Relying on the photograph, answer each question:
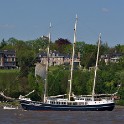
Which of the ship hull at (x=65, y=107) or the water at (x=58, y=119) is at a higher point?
the ship hull at (x=65, y=107)

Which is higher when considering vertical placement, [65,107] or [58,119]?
[65,107]

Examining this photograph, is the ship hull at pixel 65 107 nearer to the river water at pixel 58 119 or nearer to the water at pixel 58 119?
the river water at pixel 58 119

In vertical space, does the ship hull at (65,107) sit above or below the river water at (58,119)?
above

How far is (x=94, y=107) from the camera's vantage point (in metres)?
125

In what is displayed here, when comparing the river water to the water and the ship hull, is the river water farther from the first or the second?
the ship hull

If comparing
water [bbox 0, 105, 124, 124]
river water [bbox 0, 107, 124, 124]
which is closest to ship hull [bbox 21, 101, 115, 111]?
river water [bbox 0, 107, 124, 124]

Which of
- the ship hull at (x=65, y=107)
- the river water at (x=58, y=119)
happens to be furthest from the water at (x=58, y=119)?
the ship hull at (x=65, y=107)

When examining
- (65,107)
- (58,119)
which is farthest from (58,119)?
(65,107)

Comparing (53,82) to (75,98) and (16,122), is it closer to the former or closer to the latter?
(75,98)

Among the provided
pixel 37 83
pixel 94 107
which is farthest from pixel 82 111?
pixel 37 83

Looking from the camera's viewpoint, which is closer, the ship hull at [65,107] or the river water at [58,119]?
the river water at [58,119]

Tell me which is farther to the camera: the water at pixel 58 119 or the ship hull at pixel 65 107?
the ship hull at pixel 65 107

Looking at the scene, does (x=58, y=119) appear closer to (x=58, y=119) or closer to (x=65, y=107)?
(x=58, y=119)

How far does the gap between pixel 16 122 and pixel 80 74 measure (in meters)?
94.5
